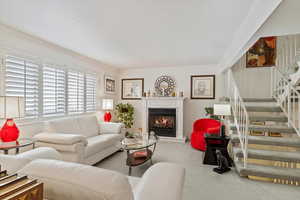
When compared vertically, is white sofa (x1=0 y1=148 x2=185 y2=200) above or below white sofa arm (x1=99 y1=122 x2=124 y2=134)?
above

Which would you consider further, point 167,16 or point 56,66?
point 56,66

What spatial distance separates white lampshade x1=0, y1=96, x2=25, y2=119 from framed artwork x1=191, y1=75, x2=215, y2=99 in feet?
14.4

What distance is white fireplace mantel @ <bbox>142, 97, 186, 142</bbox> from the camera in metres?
4.94

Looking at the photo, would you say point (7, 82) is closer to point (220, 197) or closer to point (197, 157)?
point (220, 197)

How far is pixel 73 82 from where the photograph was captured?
151 inches

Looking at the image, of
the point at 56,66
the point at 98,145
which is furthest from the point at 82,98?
the point at 98,145

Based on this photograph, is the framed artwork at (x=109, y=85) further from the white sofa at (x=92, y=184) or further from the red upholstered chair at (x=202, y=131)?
the white sofa at (x=92, y=184)

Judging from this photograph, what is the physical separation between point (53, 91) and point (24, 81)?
0.62 m

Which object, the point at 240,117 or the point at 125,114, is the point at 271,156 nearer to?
the point at 240,117

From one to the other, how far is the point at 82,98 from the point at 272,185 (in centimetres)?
424

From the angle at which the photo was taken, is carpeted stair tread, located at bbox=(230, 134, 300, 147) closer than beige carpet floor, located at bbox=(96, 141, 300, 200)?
No

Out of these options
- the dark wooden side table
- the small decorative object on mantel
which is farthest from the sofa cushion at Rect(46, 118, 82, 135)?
the small decorative object on mantel

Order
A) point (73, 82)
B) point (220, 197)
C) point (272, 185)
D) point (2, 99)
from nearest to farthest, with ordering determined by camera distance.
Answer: point (2, 99) < point (220, 197) < point (272, 185) < point (73, 82)

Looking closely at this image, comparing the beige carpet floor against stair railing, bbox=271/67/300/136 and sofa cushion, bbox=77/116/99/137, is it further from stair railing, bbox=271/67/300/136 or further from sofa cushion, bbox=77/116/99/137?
stair railing, bbox=271/67/300/136
